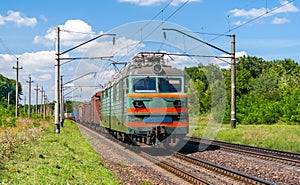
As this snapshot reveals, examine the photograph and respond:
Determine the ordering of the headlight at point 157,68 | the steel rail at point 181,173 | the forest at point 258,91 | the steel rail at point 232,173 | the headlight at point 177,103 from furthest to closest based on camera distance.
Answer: the forest at point 258,91, the headlight at point 157,68, the headlight at point 177,103, the steel rail at point 181,173, the steel rail at point 232,173

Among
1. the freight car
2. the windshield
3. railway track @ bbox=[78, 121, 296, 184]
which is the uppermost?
the windshield

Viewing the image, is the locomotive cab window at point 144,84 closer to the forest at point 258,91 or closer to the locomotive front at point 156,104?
the locomotive front at point 156,104

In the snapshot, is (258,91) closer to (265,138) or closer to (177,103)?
(265,138)

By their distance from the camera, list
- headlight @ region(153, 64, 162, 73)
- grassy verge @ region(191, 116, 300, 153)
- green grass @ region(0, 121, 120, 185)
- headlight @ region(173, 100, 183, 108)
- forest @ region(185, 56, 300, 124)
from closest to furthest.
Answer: green grass @ region(0, 121, 120, 185) < headlight @ region(173, 100, 183, 108) < headlight @ region(153, 64, 162, 73) < grassy verge @ region(191, 116, 300, 153) < forest @ region(185, 56, 300, 124)

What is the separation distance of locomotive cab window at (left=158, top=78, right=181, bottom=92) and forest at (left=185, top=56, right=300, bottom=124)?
164 centimetres

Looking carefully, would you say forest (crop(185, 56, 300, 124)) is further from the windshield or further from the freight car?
the freight car

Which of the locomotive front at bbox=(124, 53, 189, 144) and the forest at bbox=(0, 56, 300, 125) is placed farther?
the forest at bbox=(0, 56, 300, 125)

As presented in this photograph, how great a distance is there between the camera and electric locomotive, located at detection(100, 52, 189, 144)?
18328 millimetres

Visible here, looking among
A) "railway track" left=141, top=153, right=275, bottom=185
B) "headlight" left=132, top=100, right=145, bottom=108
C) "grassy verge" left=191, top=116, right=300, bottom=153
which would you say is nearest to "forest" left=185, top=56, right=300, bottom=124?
"headlight" left=132, top=100, right=145, bottom=108

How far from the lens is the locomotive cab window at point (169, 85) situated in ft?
61.7

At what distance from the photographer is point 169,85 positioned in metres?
19.0

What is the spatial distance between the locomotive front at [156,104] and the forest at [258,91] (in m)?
1.97

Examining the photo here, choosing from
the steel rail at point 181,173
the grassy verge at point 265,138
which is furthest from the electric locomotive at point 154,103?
the grassy verge at point 265,138

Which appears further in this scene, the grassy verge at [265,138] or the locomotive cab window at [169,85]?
the grassy verge at [265,138]
